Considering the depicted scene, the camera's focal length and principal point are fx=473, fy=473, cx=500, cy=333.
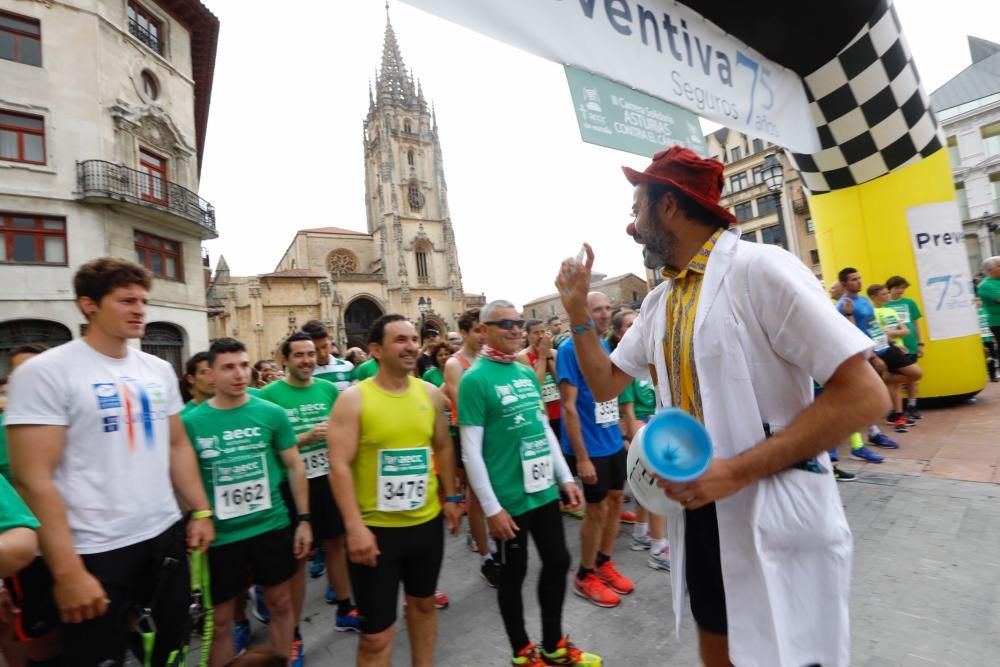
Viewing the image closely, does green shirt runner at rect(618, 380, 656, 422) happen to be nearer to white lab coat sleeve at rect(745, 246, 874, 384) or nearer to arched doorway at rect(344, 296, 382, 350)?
white lab coat sleeve at rect(745, 246, 874, 384)

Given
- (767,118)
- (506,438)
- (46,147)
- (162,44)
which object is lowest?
(506,438)

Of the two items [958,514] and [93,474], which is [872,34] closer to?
[958,514]

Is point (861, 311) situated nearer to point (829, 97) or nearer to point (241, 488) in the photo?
point (829, 97)

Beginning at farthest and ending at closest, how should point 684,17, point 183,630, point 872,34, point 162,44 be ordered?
point 162,44
point 872,34
point 684,17
point 183,630

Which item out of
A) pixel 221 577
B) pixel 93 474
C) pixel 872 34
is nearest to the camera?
pixel 93 474

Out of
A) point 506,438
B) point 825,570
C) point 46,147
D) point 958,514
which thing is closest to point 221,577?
point 506,438

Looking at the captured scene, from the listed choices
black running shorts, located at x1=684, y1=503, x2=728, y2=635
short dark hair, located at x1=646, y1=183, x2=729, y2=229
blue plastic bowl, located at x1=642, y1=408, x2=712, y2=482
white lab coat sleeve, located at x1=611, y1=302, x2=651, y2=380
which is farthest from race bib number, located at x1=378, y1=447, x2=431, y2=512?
short dark hair, located at x1=646, y1=183, x2=729, y2=229

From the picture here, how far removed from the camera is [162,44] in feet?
54.6

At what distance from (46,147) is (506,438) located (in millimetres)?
17290

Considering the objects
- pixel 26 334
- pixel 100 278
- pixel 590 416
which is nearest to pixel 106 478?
pixel 100 278

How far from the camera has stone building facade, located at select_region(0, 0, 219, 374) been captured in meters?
12.6

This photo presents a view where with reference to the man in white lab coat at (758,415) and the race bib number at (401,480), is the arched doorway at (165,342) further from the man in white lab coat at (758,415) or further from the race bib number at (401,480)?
the man in white lab coat at (758,415)

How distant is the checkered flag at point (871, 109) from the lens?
17.5ft

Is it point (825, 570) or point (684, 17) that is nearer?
point (825, 570)
